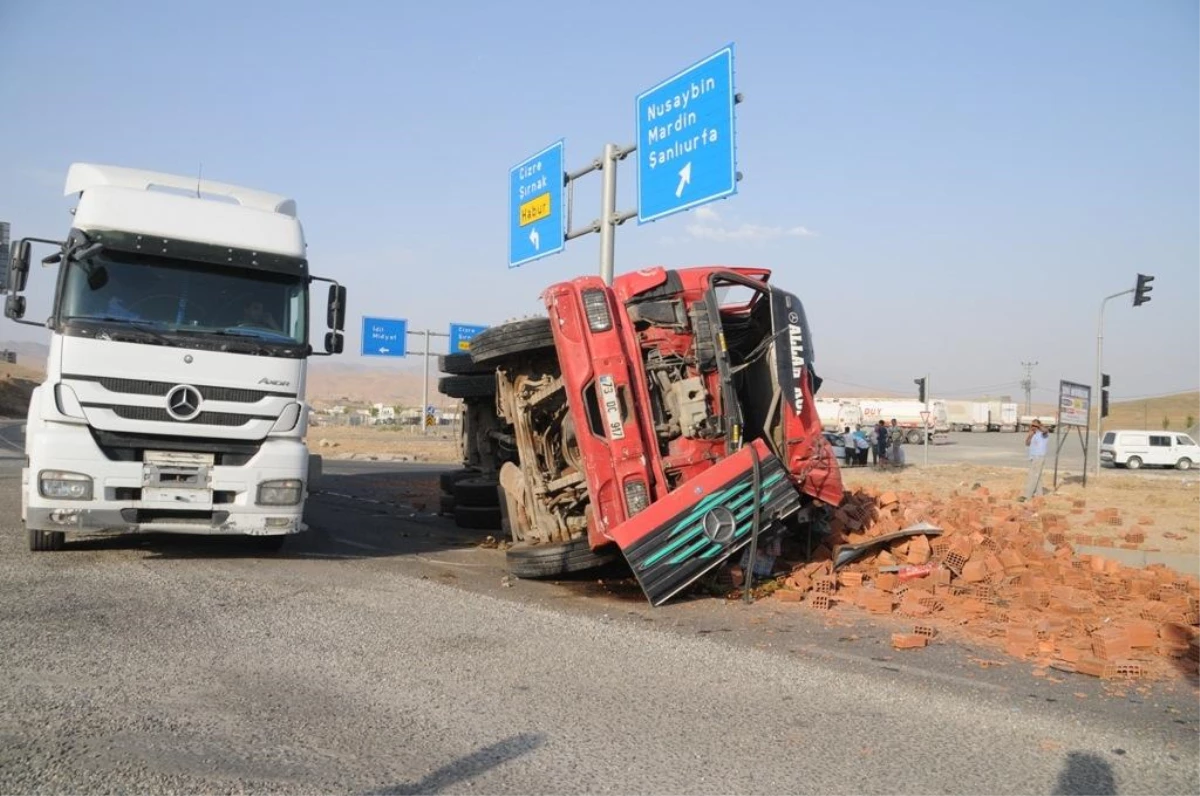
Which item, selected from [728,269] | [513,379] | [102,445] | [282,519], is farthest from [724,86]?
[102,445]

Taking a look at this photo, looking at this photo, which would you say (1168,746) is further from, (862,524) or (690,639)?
(862,524)

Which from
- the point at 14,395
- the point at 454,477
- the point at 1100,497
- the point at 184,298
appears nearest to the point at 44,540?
the point at 184,298

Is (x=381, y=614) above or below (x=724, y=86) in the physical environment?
below

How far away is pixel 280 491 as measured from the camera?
324 inches

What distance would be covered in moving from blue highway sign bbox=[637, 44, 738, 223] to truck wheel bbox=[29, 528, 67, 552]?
8.12 metres

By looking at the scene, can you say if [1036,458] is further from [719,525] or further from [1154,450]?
[1154,450]

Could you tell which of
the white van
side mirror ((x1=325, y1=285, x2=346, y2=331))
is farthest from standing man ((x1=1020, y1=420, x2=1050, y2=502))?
the white van

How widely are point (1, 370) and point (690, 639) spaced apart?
88468mm

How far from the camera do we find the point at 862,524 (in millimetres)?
9203

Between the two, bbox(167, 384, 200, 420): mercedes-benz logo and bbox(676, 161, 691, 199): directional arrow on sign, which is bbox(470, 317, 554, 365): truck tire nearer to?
bbox(167, 384, 200, 420): mercedes-benz logo

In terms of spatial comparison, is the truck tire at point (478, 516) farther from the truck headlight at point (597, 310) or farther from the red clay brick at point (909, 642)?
the red clay brick at point (909, 642)

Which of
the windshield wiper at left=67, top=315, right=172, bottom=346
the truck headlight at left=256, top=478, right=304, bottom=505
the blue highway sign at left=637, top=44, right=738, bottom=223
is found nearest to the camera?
the windshield wiper at left=67, top=315, right=172, bottom=346

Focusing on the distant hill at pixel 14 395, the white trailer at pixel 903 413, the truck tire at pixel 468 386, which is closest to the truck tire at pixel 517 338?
the truck tire at pixel 468 386

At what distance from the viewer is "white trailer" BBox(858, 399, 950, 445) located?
217 feet
